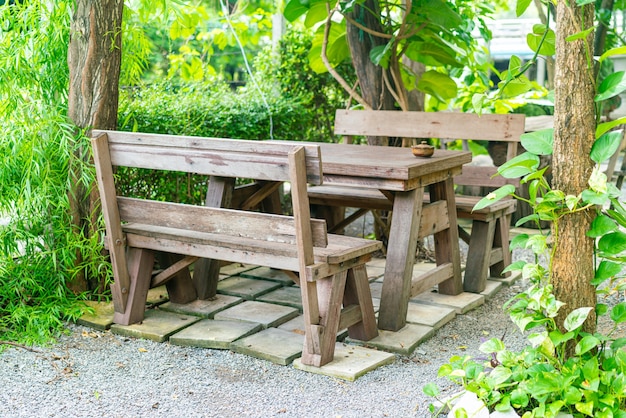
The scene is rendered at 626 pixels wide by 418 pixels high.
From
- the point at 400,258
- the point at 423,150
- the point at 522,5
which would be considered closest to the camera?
the point at 522,5

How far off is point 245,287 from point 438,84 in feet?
7.09

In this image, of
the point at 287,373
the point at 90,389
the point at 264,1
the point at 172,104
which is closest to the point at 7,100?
the point at 172,104

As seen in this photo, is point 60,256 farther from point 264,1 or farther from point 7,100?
point 264,1

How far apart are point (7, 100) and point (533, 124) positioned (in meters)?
4.21

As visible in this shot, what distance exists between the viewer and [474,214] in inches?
176

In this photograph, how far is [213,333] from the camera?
12.4ft

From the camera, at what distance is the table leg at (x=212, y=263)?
4227 mm

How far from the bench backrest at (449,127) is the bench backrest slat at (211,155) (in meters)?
1.67

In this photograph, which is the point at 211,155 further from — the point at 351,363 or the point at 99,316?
the point at 99,316

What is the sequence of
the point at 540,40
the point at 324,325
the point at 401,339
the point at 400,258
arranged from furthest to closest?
the point at 400,258 → the point at 401,339 → the point at 324,325 → the point at 540,40

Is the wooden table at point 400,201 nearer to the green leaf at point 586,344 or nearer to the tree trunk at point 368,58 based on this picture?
the tree trunk at point 368,58

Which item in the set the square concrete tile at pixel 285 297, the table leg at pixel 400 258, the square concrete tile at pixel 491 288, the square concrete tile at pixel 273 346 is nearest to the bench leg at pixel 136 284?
the square concrete tile at pixel 273 346

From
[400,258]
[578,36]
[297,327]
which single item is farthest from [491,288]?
[578,36]

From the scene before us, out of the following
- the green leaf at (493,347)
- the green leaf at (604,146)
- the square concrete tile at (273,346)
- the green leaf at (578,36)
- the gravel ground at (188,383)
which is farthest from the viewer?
the square concrete tile at (273,346)
